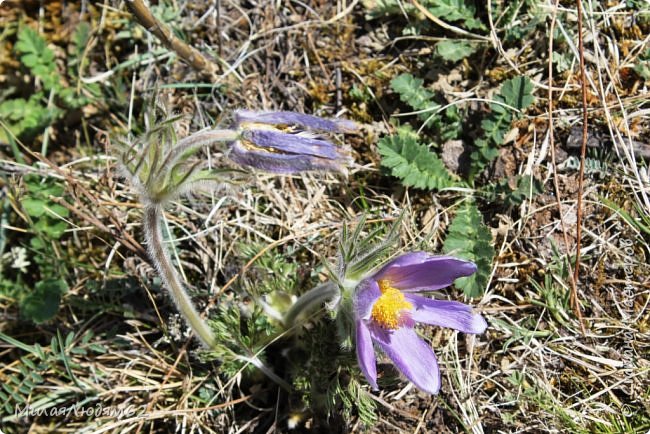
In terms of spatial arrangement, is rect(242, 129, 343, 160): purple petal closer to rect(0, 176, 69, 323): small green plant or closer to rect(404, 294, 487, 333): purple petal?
rect(404, 294, 487, 333): purple petal

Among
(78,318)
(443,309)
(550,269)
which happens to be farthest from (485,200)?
Answer: (78,318)

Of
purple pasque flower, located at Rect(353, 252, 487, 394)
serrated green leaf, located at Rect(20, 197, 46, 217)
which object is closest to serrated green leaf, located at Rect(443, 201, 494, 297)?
purple pasque flower, located at Rect(353, 252, 487, 394)

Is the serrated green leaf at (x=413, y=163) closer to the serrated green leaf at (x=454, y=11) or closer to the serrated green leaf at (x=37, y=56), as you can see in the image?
the serrated green leaf at (x=454, y=11)

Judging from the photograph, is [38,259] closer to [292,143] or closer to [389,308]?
[292,143]

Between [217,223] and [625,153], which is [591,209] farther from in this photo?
[217,223]

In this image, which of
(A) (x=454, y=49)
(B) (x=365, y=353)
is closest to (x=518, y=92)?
(A) (x=454, y=49)

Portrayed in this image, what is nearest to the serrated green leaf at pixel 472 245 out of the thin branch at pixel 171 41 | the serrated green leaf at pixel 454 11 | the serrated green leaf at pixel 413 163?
the serrated green leaf at pixel 413 163
